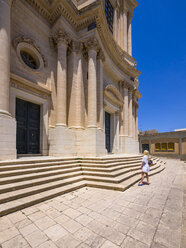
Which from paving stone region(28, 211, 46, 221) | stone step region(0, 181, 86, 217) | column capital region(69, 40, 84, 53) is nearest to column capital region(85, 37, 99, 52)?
column capital region(69, 40, 84, 53)

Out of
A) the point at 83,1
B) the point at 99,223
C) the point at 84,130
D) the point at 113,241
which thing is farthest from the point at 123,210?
the point at 83,1

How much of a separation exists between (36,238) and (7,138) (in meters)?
5.03

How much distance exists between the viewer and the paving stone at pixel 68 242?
245cm

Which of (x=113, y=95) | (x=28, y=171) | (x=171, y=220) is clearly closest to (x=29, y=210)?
(x=28, y=171)

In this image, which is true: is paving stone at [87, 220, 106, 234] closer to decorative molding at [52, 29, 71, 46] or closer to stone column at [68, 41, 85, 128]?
stone column at [68, 41, 85, 128]

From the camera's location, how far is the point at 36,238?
261 centimetres

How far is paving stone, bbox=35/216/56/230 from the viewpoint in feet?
9.73

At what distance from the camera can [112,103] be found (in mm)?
16219

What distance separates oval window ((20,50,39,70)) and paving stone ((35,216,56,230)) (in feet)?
31.9

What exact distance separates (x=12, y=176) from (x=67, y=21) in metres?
12.2

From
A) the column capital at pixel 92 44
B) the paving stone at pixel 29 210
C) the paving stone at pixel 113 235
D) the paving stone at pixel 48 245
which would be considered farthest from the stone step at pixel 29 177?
the column capital at pixel 92 44

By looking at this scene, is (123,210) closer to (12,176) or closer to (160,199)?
(160,199)

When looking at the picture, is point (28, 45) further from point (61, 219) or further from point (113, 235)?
point (113, 235)

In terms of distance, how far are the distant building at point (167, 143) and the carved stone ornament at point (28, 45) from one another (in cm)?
3034
